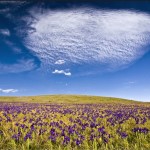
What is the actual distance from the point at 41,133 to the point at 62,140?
1.16 metres

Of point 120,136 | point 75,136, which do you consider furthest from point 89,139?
point 120,136

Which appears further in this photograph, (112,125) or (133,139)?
(112,125)

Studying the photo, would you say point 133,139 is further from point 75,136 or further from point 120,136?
point 75,136

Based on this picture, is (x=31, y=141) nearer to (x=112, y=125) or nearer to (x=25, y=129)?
(x=25, y=129)

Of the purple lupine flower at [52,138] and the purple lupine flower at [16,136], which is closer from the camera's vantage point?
the purple lupine flower at [52,138]

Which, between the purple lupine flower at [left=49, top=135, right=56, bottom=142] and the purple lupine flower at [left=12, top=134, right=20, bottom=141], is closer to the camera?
the purple lupine flower at [left=49, top=135, right=56, bottom=142]

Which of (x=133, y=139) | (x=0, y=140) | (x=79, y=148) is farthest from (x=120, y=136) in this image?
(x=0, y=140)

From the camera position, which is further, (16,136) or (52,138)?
A: (16,136)

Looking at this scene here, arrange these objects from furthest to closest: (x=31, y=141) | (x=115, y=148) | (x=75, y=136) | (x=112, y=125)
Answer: (x=112, y=125)
(x=75, y=136)
(x=31, y=141)
(x=115, y=148)

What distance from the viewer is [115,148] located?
7.51 meters

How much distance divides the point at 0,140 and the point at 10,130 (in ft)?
4.08

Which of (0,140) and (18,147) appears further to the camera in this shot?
(0,140)

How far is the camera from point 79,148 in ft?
25.3

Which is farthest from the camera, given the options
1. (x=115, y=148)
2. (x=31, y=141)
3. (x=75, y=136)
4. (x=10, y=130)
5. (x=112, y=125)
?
(x=112, y=125)
